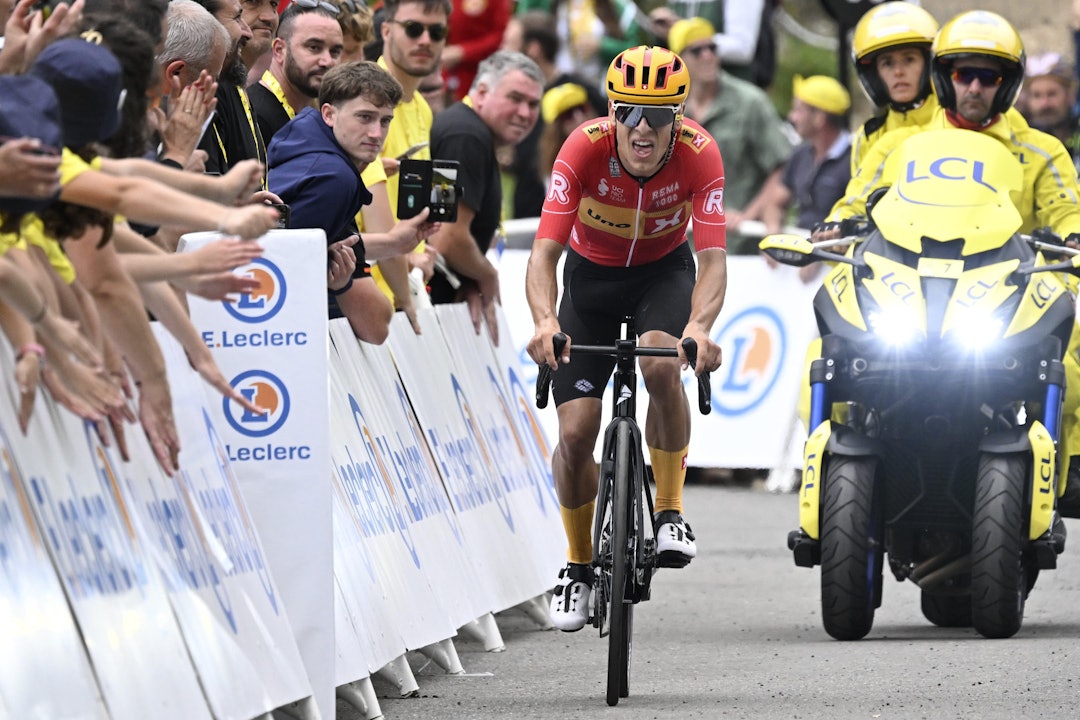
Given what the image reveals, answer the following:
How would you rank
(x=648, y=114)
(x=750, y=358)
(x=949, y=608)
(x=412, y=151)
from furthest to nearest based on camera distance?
(x=750, y=358)
(x=412, y=151)
(x=949, y=608)
(x=648, y=114)

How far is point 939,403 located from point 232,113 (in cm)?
309

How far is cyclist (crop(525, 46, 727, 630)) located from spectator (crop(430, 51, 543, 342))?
1.60 m

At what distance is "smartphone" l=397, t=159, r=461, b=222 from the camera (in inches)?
361

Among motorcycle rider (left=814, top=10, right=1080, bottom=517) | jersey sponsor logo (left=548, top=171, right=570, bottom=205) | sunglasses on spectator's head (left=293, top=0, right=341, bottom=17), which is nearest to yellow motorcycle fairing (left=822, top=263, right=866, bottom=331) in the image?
motorcycle rider (left=814, top=10, right=1080, bottom=517)

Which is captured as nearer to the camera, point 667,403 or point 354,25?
point 667,403

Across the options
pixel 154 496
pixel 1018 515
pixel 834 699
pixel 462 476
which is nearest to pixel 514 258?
pixel 462 476

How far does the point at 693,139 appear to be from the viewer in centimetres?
879

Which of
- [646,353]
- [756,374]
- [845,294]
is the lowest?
[756,374]

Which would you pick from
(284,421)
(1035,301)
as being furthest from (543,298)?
(1035,301)

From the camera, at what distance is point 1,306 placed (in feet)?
18.0

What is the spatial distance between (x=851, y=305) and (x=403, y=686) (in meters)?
2.55

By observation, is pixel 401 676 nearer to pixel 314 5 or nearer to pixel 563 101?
pixel 314 5

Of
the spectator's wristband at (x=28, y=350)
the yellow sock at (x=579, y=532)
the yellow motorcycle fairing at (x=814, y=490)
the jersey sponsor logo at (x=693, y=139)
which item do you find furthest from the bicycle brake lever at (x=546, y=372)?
the spectator's wristband at (x=28, y=350)

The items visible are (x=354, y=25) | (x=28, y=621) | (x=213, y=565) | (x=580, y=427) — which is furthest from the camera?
(x=354, y=25)
